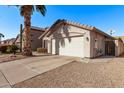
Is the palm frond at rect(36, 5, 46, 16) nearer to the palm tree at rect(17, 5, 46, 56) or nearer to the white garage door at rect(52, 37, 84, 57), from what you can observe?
the palm tree at rect(17, 5, 46, 56)

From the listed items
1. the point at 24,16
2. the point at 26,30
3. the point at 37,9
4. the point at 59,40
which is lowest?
the point at 59,40

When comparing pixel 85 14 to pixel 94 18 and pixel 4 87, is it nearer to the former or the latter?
pixel 94 18

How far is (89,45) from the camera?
11.0 meters

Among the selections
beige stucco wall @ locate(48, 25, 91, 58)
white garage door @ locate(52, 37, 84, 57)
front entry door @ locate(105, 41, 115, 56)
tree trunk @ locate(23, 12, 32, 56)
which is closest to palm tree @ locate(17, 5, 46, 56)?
tree trunk @ locate(23, 12, 32, 56)

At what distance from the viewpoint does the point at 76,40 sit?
12227 millimetres

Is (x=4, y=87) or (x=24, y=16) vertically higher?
(x=24, y=16)

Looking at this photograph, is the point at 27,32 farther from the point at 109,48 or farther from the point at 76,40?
the point at 109,48

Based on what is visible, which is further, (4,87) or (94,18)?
(94,18)

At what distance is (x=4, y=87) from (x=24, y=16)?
10.3 meters

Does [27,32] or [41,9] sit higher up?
[41,9]

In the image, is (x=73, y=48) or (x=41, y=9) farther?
(x=41, y=9)

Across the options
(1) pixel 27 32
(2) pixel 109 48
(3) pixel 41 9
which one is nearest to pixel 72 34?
(3) pixel 41 9
